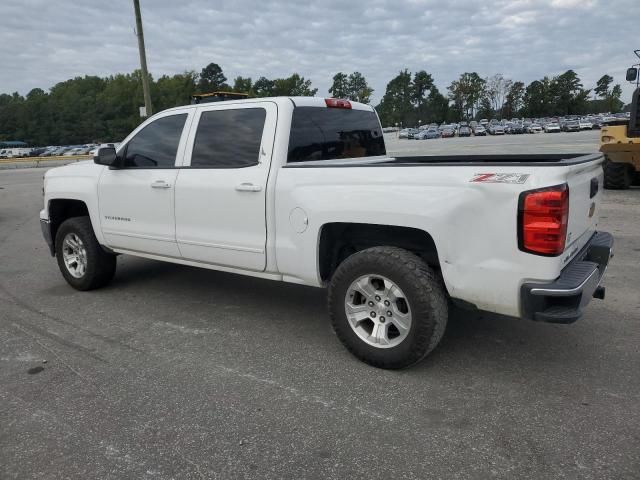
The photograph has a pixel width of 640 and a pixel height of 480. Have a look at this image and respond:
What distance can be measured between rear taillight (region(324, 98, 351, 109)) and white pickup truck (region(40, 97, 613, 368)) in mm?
14

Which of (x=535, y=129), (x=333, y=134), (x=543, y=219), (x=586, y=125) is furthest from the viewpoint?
(x=535, y=129)

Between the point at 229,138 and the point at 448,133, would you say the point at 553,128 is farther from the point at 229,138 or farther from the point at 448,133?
the point at 229,138

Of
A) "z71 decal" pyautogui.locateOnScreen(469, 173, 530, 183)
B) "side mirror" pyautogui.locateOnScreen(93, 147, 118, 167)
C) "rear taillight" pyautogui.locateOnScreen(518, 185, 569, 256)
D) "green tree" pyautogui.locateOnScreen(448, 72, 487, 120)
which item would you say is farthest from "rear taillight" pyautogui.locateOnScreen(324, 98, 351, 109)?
"green tree" pyautogui.locateOnScreen(448, 72, 487, 120)

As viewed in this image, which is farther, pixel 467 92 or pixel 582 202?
pixel 467 92

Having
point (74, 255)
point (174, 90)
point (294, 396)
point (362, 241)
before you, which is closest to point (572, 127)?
point (174, 90)

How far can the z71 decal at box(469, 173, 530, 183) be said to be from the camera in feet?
9.55

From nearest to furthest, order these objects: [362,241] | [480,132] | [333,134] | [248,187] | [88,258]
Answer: [362,241], [248,187], [333,134], [88,258], [480,132]

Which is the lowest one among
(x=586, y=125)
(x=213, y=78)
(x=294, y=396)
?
(x=294, y=396)

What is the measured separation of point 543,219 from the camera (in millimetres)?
2873

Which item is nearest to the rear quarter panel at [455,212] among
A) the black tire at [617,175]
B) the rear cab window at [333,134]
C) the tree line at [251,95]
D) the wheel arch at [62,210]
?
the rear cab window at [333,134]

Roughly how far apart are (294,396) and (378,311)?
79 centimetres

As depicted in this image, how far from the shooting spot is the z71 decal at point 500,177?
9.55ft

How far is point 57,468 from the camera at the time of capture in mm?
2629

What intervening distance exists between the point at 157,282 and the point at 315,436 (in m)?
3.61
